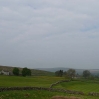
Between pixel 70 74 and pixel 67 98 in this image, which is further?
pixel 70 74

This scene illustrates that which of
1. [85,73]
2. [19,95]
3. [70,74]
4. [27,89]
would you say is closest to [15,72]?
[70,74]

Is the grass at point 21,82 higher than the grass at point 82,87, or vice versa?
the grass at point 21,82

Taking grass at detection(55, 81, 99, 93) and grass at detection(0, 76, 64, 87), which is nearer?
grass at detection(0, 76, 64, 87)

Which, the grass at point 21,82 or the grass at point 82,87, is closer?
the grass at point 21,82

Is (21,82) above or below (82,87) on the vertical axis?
above

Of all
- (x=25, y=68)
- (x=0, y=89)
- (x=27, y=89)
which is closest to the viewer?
(x=0, y=89)

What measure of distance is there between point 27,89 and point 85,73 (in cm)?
11774

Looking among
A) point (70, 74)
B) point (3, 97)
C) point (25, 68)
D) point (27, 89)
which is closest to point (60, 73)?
point (70, 74)

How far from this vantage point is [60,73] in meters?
126

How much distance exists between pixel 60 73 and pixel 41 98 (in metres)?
101

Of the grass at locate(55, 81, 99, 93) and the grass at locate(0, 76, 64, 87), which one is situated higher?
the grass at locate(0, 76, 64, 87)

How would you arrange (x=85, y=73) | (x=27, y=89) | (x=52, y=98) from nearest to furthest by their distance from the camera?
(x=52, y=98), (x=27, y=89), (x=85, y=73)

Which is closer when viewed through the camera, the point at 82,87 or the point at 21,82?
the point at 82,87

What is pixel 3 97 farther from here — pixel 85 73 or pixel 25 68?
pixel 85 73
